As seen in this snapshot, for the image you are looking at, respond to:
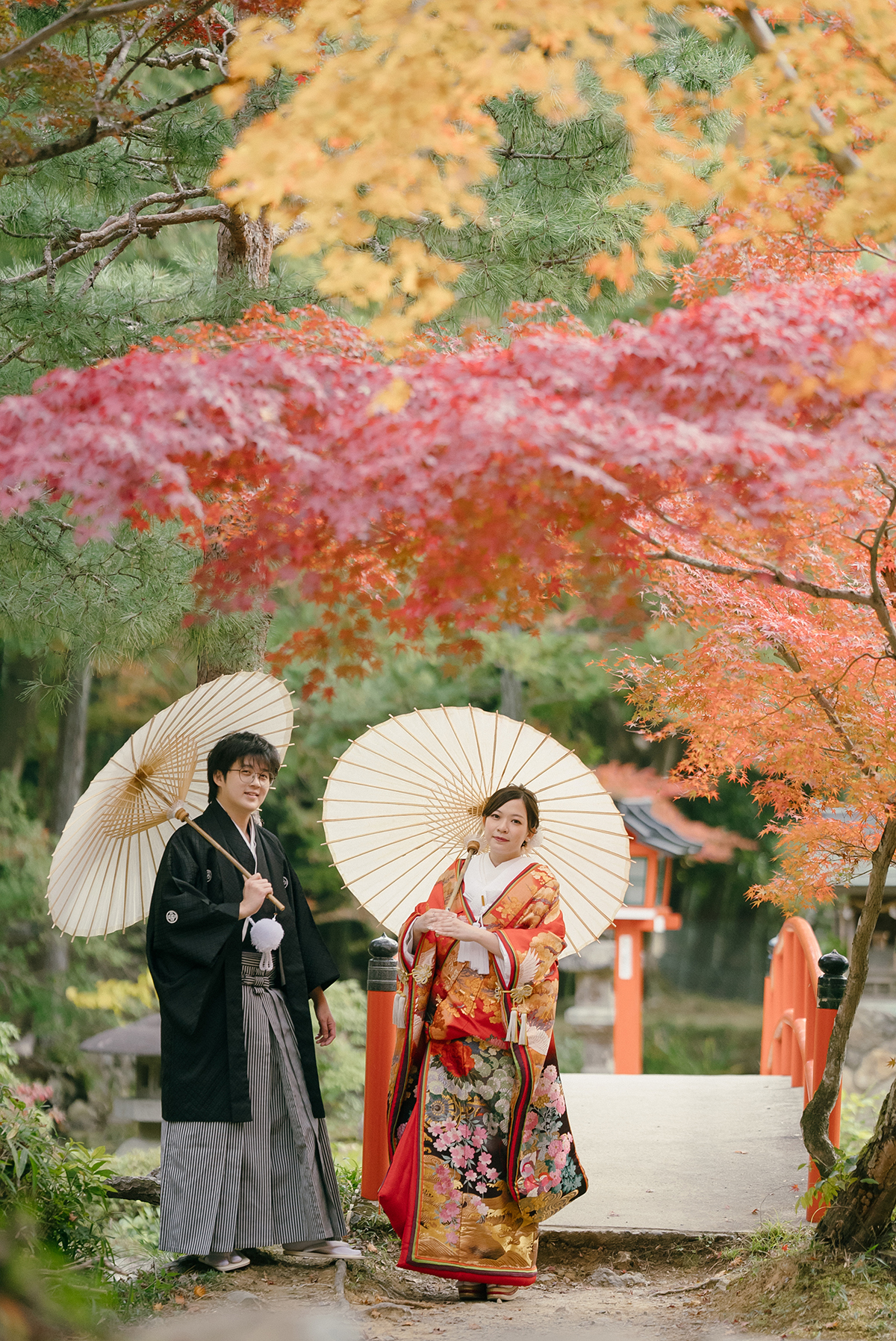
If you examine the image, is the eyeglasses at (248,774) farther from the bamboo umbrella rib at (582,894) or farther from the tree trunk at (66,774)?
the tree trunk at (66,774)

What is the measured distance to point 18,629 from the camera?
562 cm

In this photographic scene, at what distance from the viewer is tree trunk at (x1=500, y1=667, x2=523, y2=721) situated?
13359 mm

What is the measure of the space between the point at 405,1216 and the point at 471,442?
2563 millimetres

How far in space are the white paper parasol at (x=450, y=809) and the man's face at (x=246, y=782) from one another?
1.33 ft

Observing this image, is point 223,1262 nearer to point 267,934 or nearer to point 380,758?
point 267,934

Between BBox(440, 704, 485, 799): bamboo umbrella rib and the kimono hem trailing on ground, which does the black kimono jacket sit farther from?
BBox(440, 704, 485, 799): bamboo umbrella rib

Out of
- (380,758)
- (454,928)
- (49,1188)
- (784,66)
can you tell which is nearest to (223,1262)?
(49,1188)

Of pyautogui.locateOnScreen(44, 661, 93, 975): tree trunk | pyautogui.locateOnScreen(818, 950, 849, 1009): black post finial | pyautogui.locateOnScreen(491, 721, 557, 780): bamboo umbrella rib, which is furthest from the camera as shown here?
pyautogui.locateOnScreen(44, 661, 93, 975): tree trunk

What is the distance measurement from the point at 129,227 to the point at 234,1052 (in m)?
3.47

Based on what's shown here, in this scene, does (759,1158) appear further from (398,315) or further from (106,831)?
(398,315)

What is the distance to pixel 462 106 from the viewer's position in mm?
2939

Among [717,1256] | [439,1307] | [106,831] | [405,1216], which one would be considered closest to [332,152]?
[106,831]

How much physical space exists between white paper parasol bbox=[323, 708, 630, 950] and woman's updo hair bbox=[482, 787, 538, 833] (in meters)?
0.30

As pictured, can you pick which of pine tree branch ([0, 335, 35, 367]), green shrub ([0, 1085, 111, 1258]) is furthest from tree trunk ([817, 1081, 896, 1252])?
pine tree branch ([0, 335, 35, 367])
